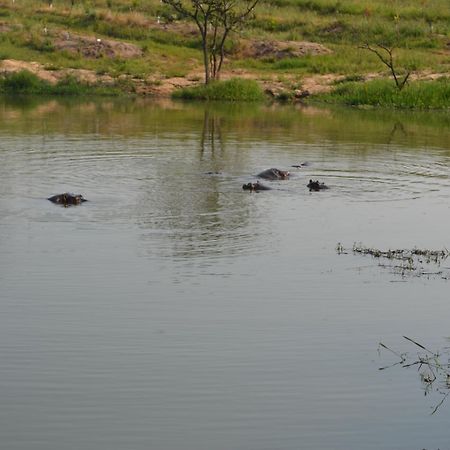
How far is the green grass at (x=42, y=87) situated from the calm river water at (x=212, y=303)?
14.6m

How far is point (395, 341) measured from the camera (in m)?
9.00

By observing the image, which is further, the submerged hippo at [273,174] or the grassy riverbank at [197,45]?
the grassy riverbank at [197,45]

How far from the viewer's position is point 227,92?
110 ft

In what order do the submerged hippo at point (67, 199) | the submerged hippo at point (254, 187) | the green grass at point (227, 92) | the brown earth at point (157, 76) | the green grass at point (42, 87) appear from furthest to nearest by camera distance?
the brown earth at point (157, 76) → the green grass at point (42, 87) → the green grass at point (227, 92) → the submerged hippo at point (254, 187) → the submerged hippo at point (67, 199)

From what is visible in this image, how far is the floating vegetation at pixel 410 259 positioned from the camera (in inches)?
449

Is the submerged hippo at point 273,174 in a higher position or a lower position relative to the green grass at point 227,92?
higher

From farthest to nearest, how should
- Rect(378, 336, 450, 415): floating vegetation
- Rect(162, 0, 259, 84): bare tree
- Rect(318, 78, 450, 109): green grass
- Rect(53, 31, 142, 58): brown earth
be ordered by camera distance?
Rect(53, 31, 142, 58): brown earth → Rect(162, 0, 259, 84): bare tree → Rect(318, 78, 450, 109): green grass → Rect(378, 336, 450, 415): floating vegetation

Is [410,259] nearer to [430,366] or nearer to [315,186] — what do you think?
[430,366]

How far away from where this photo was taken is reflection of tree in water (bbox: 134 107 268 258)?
1234cm

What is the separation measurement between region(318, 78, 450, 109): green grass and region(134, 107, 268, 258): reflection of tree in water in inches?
530

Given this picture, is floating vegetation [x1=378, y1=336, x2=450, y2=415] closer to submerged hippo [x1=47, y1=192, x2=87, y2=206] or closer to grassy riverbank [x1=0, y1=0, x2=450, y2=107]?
submerged hippo [x1=47, y1=192, x2=87, y2=206]

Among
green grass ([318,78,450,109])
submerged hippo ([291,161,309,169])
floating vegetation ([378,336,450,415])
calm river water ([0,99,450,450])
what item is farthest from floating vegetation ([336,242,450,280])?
green grass ([318,78,450,109])

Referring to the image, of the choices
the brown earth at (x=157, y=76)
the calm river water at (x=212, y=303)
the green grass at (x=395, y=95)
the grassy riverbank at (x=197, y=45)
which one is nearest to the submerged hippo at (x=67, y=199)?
the calm river water at (x=212, y=303)

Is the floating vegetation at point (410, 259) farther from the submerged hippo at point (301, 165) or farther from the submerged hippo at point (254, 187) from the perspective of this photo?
the submerged hippo at point (301, 165)
